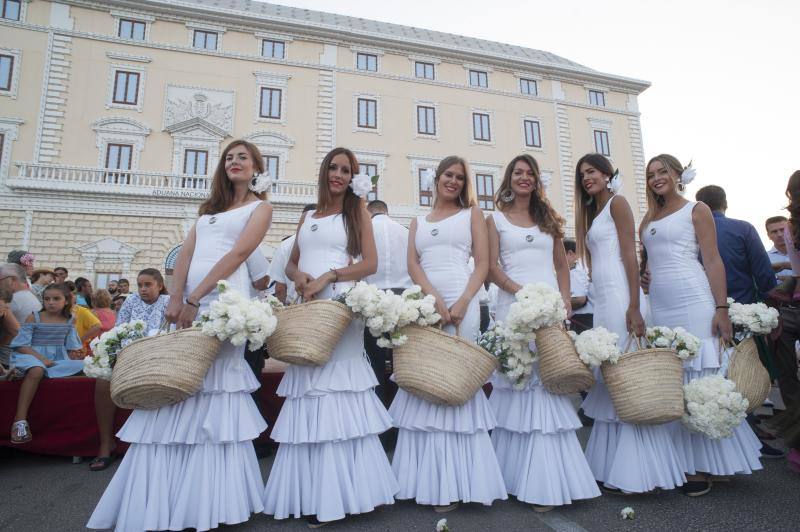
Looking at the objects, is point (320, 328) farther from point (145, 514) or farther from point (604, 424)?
point (604, 424)

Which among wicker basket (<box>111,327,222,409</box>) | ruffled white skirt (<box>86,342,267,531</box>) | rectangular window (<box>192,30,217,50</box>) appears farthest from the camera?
rectangular window (<box>192,30,217,50</box>)

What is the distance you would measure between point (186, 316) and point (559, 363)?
2.13m

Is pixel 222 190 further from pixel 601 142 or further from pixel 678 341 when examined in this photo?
pixel 601 142

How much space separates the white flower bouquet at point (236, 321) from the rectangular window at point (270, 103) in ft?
69.5

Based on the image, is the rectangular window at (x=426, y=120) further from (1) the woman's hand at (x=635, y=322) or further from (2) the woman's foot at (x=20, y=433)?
(2) the woman's foot at (x=20, y=433)

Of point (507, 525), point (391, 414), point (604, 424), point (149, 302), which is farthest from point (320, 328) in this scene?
point (149, 302)

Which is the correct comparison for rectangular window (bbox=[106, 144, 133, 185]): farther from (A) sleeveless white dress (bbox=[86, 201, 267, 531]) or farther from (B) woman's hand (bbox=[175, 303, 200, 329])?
(A) sleeveless white dress (bbox=[86, 201, 267, 531])

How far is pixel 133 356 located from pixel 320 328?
35.7 inches

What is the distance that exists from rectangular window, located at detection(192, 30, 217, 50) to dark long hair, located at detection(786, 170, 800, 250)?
76.8 feet

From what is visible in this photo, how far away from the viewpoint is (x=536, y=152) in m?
25.2

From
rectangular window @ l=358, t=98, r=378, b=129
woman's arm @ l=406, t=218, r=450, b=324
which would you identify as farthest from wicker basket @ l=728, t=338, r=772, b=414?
rectangular window @ l=358, t=98, r=378, b=129

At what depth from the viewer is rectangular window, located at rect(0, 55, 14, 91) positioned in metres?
18.6

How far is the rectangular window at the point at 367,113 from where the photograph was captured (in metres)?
22.8

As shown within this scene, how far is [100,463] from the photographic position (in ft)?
12.2
